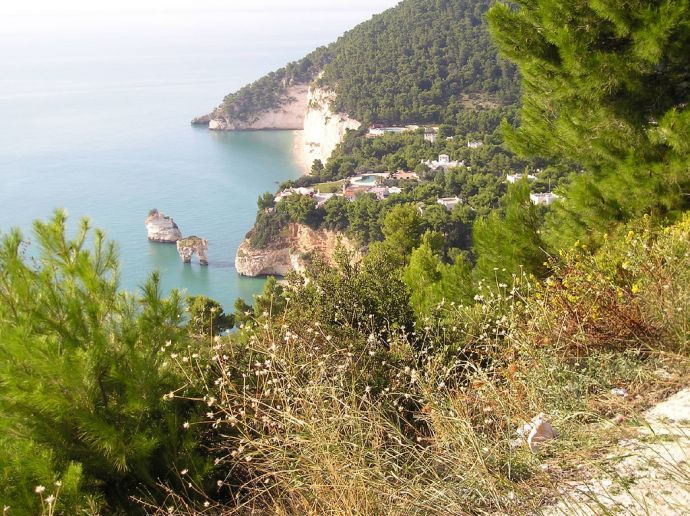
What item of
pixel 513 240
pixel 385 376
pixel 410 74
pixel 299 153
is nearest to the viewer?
pixel 385 376

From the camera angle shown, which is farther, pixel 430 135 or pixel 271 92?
pixel 271 92

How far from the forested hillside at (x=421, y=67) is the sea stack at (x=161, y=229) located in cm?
1715

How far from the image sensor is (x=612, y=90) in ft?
A: 11.7

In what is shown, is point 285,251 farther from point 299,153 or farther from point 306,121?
point 306,121

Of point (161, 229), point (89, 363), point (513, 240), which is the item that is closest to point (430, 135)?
point (161, 229)

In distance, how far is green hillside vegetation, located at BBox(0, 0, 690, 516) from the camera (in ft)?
4.71

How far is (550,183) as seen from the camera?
69.2 feet

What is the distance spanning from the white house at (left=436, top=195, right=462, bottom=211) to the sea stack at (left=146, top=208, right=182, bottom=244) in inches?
485

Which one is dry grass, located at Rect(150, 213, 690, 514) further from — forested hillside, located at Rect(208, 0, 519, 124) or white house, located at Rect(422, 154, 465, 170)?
forested hillside, located at Rect(208, 0, 519, 124)

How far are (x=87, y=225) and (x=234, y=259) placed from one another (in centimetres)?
2369

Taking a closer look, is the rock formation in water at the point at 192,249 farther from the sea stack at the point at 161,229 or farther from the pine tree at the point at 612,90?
the pine tree at the point at 612,90

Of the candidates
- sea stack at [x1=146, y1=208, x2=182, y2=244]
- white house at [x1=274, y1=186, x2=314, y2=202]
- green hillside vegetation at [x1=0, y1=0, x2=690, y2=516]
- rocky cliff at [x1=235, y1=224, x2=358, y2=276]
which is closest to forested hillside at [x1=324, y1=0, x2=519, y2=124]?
white house at [x1=274, y1=186, x2=314, y2=202]

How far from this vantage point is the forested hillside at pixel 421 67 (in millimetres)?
37750

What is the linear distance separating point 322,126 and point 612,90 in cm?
4089
